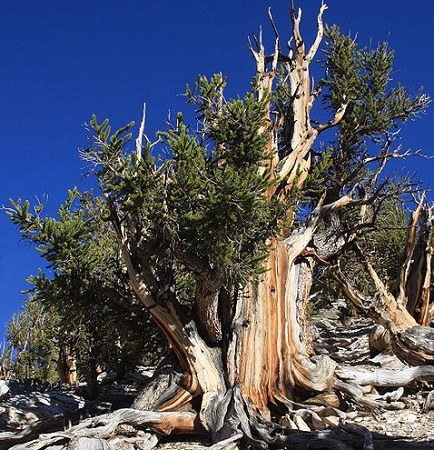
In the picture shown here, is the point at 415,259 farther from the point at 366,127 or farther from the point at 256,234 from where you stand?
the point at 256,234

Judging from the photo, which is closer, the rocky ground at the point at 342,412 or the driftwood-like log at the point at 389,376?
the rocky ground at the point at 342,412

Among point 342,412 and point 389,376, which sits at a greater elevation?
point 389,376

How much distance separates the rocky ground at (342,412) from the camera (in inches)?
219

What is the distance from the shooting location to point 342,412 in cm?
603

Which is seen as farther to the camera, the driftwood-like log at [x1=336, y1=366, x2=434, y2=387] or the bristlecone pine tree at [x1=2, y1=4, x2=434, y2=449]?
the driftwood-like log at [x1=336, y1=366, x2=434, y2=387]

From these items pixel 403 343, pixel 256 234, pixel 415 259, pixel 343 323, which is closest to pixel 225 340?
pixel 256 234

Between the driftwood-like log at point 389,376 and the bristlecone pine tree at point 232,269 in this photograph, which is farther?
the driftwood-like log at point 389,376

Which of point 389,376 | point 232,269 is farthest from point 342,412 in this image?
point 232,269

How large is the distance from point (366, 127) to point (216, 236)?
3.99 meters

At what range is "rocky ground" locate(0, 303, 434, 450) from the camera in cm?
555

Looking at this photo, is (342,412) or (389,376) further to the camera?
(389,376)

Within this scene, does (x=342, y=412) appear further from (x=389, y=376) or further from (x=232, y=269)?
(x=232, y=269)

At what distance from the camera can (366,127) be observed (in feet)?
27.3

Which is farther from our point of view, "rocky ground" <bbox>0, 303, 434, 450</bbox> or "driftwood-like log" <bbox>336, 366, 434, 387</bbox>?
"driftwood-like log" <bbox>336, 366, 434, 387</bbox>
